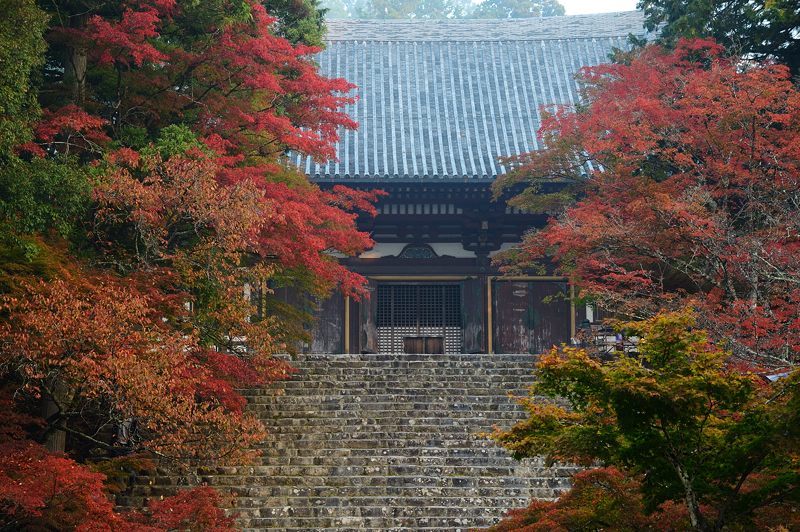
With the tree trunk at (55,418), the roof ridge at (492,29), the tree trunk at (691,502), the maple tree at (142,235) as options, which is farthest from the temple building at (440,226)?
the tree trunk at (691,502)

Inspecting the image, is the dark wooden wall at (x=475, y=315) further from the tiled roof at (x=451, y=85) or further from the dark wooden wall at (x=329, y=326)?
the dark wooden wall at (x=329, y=326)

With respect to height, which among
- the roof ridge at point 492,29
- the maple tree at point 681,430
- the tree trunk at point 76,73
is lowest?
the maple tree at point 681,430

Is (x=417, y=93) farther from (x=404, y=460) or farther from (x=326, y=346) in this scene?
(x=404, y=460)

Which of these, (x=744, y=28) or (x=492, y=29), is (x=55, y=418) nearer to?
(x=744, y=28)

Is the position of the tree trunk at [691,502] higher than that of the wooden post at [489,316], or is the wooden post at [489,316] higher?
the wooden post at [489,316]

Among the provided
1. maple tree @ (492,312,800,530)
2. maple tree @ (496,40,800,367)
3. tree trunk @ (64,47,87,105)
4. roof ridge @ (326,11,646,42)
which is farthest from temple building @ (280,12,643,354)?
maple tree @ (492,312,800,530)

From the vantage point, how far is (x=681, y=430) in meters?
8.13

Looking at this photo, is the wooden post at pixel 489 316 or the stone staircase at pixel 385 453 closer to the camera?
the stone staircase at pixel 385 453

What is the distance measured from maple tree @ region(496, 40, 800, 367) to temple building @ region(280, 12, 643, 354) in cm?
506

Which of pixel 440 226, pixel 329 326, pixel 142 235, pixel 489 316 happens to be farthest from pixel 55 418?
pixel 489 316

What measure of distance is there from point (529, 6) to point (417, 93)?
90.3 feet

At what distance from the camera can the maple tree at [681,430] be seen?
25.8ft

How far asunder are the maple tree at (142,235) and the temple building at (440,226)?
552cm

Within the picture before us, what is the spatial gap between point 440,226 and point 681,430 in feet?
47.2
